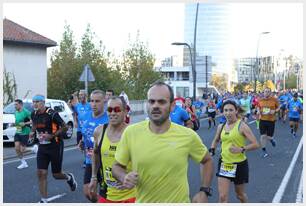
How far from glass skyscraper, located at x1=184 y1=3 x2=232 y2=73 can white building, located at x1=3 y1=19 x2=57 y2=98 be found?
237 feet

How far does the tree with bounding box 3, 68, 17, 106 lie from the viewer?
32.6m

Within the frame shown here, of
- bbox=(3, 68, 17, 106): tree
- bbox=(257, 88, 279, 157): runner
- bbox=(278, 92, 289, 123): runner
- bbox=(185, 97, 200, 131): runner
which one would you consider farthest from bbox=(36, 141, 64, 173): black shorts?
bbox=(3, 68, 17, 106): tree

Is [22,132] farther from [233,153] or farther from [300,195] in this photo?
[233,153]

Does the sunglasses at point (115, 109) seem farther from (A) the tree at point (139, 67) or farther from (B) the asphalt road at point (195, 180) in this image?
(A) the tree at point (139, 67)

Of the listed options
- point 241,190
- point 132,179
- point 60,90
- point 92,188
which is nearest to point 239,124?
point 241,190

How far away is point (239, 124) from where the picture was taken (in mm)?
7109

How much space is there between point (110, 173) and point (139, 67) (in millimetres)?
44946

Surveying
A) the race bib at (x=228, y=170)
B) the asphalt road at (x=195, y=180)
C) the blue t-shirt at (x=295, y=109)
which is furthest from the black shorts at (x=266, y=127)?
the race bib at (x=228, y=170)

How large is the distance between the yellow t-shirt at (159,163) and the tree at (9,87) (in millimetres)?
29264

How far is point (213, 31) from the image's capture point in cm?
13025

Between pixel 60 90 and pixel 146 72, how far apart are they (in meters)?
11.5

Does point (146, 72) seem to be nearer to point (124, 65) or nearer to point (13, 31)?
point (124, 65)

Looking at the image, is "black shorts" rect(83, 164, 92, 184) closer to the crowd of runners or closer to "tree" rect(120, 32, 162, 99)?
the crowd of runners

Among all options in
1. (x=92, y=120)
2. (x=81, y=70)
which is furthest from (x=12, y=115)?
(x=81, y=70)
